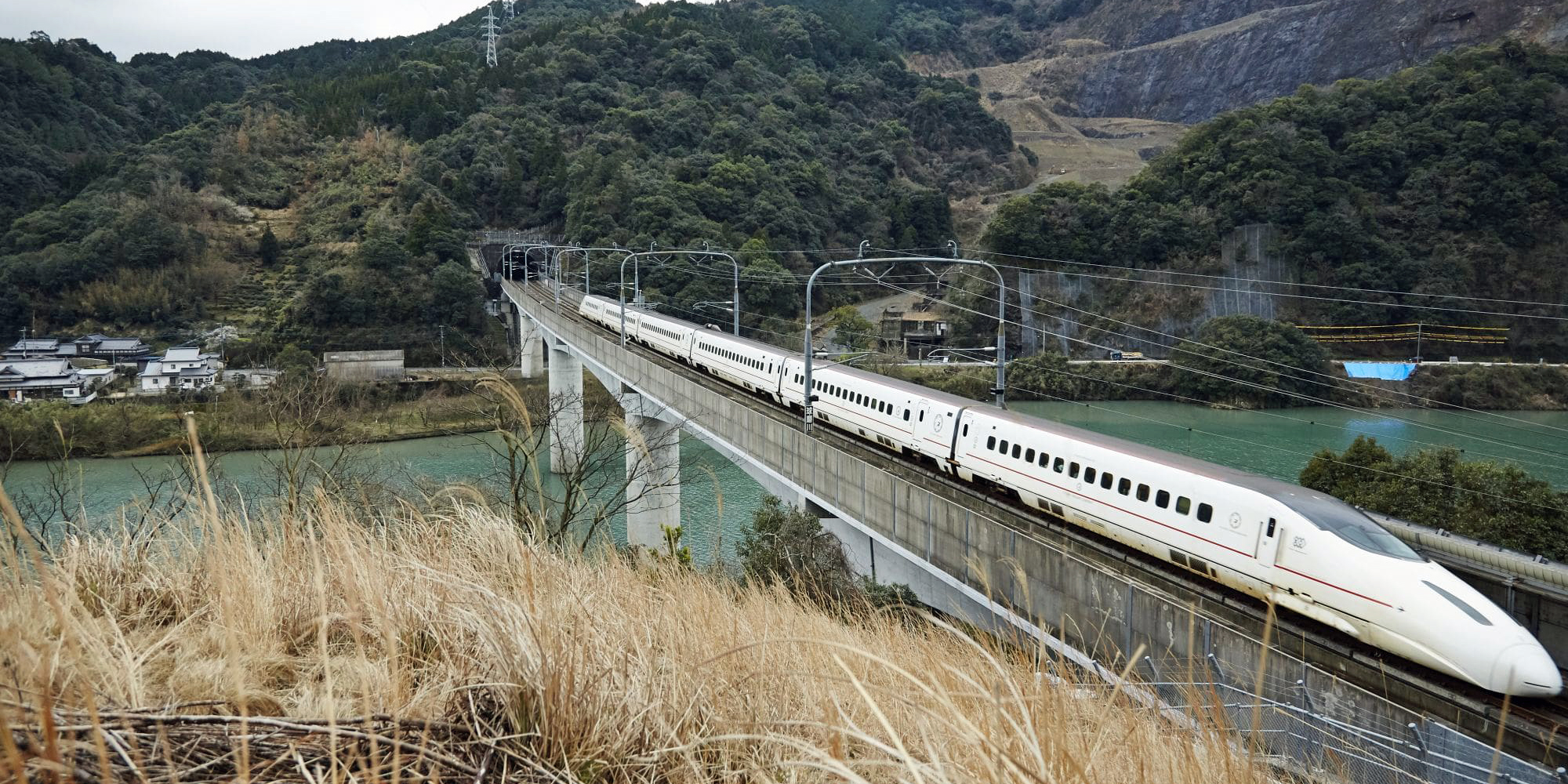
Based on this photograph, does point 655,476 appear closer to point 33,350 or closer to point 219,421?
point 219,421

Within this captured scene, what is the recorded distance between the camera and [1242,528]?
944cm

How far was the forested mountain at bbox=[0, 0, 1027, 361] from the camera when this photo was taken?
56062mm

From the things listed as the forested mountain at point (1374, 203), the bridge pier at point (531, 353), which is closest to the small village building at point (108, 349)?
the bridge pier at point (531, 353)

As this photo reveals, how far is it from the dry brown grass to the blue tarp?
49.2 metres

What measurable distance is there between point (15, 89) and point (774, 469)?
88090 millimetres

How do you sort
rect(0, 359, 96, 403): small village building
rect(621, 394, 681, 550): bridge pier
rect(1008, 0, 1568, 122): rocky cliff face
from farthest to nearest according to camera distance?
rect(1008, 0, 1568, 122): rocky cliff face
rect(0, 359, 96, 403): small village building
rect(621, 394, 681, 550): bridge pier

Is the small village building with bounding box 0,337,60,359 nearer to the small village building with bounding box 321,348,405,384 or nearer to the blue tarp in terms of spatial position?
the small village building with bounding box 321,348,405,384

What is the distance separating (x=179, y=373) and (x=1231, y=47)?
509 ft

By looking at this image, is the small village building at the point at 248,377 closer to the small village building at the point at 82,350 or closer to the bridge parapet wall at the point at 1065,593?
the small village building at the point at 82,350

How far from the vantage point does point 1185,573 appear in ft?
35.4

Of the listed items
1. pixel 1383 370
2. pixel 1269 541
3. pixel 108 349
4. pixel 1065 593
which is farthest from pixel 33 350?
pixel 1383 370

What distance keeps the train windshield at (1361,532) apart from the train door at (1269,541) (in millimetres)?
317

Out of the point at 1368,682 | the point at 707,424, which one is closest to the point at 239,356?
the point at 707,424

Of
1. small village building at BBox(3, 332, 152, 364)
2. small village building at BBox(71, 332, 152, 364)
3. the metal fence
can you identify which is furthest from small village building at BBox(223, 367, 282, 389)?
the metal fence
